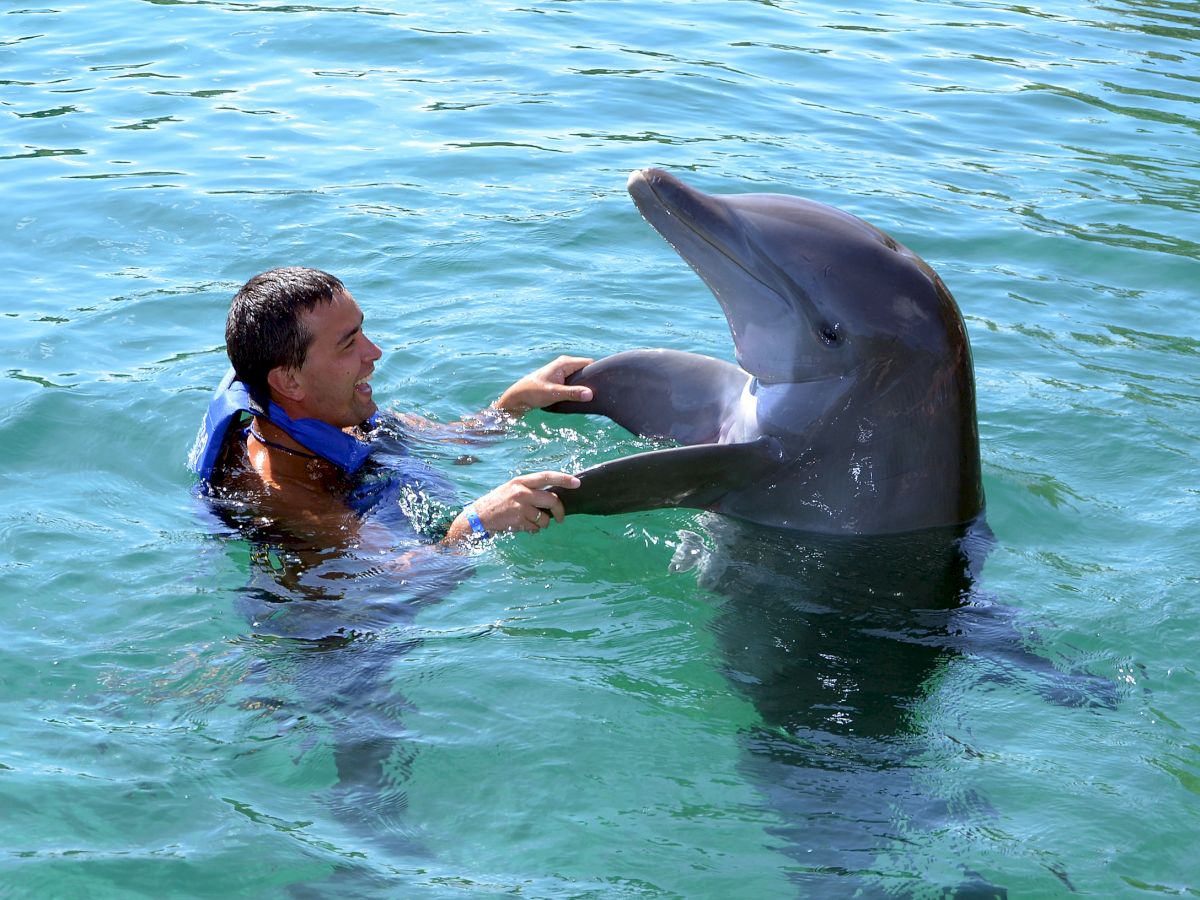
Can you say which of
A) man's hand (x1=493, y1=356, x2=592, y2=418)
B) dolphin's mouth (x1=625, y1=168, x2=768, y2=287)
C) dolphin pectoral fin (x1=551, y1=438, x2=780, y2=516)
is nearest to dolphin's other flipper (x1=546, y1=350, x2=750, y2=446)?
man's hand (x1=493, y1=356, x2=592, y2=418)

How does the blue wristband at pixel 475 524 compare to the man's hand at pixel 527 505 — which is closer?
the man's hand at pixel 527 505

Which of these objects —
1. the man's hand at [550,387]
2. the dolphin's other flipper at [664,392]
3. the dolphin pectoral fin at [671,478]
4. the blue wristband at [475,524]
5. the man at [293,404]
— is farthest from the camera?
the man's hand at [550,387]

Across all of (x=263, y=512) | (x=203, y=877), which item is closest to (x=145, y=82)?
(x=263, y=512)

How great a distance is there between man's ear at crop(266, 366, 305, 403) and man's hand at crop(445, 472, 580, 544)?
1132mm

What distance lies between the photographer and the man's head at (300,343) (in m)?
6.03

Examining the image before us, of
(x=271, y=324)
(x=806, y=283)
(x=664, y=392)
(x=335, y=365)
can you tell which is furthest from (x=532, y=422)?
(x=806, y=283)

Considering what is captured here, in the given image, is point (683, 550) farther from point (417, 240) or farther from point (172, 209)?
point (172, 209)

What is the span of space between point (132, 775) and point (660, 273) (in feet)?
17.9

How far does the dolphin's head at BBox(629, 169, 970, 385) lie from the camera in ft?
17.4

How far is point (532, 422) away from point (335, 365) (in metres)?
1.32

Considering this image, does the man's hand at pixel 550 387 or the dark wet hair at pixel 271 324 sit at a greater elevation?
the dark wet hair at pixel 271 324

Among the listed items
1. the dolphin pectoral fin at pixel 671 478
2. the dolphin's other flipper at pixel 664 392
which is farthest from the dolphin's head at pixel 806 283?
the dolphin's other flipper at pixel 664 392

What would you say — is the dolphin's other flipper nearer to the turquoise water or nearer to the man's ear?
the turquoise water

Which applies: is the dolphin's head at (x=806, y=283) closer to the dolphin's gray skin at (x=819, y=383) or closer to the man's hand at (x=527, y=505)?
the dolphin's gray skin at (x=819, y=383)
